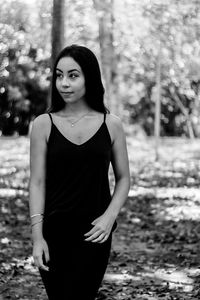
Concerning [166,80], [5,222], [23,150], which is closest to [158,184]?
[5,222]

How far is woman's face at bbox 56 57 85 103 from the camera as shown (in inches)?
115

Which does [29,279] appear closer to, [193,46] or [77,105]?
[77,105]

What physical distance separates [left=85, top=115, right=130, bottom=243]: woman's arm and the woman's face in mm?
213

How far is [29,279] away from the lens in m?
6.23

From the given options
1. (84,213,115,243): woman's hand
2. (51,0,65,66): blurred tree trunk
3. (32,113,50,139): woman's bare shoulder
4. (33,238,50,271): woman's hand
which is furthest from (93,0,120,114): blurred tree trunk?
(33,238,50,271): woman's hand

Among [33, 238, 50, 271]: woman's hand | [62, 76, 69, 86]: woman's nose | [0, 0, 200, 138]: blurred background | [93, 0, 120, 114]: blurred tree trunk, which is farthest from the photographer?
[93, 0, 120, 114]: blurred tree trunk

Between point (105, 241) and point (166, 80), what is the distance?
773 inches

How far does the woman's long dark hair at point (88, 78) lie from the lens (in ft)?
9.62

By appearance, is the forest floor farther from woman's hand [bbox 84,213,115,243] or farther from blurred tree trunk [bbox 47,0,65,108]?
woman's hand [bbox 84,213,115,243]

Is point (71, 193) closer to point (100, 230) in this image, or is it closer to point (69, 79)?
point (100, 230)

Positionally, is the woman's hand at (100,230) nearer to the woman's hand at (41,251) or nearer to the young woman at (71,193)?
the young woman at (71,193)

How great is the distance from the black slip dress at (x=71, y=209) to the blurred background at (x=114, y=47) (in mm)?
4809

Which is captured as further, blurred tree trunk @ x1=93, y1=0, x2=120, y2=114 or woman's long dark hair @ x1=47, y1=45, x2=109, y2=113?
blurred tree trunk @ x1=93, y1=0, x2=120, y2=114

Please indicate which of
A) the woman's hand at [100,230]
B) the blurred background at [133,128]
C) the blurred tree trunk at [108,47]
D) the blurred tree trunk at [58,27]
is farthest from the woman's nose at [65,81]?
the blurred tree trunk at [108,47]
